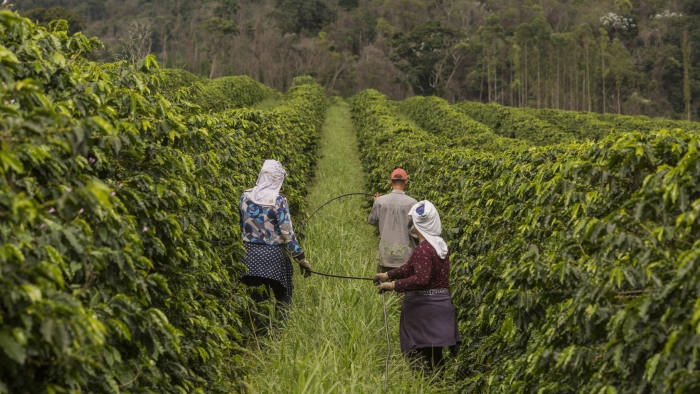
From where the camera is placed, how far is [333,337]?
185 inches

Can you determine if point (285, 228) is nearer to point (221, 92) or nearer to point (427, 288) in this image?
point (427, 288)

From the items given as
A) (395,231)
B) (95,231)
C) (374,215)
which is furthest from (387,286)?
(95,231)

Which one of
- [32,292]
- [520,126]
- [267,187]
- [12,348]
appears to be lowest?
[520,126]

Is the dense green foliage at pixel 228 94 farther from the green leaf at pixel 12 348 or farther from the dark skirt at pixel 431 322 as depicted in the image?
the green leaf at pixel 12 348

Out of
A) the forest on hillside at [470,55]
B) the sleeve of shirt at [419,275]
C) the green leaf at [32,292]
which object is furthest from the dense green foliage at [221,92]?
the green leaf at [32,292]

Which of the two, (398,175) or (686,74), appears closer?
(398,175)

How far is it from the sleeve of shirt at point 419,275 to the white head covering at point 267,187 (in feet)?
4.84

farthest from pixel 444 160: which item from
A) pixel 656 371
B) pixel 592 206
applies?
pixel 656 371

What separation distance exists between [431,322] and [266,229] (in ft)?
5.78

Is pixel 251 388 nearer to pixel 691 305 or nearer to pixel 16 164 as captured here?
pixel 16 164

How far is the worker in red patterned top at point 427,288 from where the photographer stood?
4195 mm

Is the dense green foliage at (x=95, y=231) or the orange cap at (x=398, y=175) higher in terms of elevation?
the dense green foliage at (x=95, y=231)

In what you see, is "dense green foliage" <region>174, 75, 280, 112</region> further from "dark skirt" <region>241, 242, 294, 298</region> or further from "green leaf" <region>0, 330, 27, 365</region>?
"green leaf" <region>0, 330, 27, 365</region>

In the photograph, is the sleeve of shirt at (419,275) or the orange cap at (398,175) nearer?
the sleeve of shirt at (419,275)
